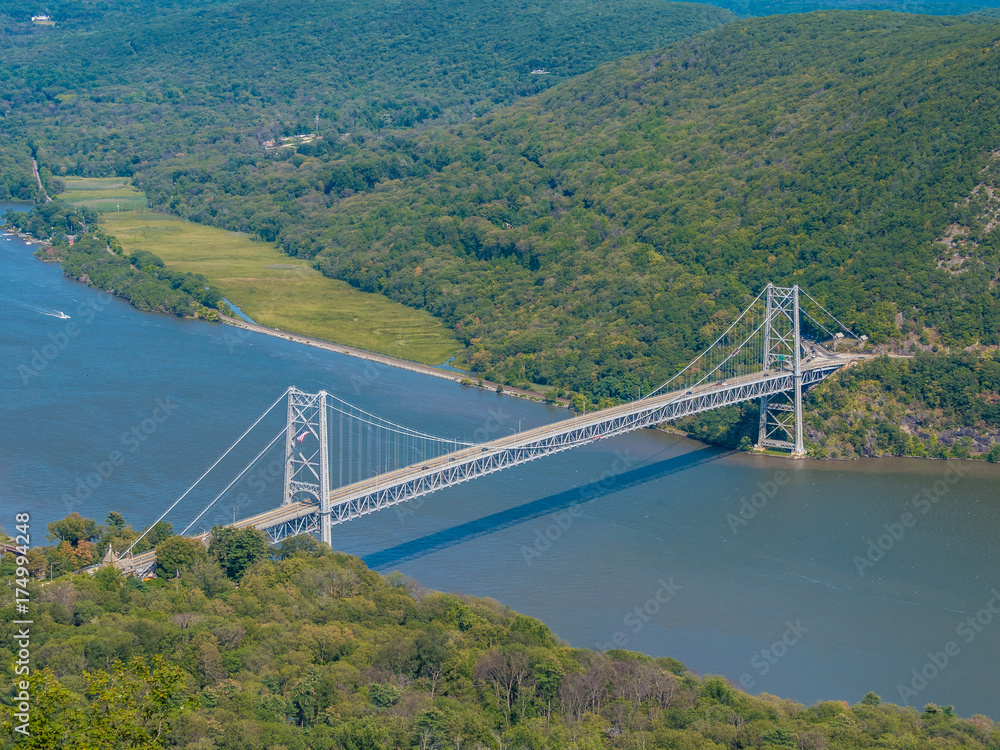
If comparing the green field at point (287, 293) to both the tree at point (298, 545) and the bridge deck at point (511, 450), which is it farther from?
the tree at point (298, 545)

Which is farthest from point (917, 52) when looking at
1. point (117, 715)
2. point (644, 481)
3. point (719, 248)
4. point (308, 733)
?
point (117, 715)

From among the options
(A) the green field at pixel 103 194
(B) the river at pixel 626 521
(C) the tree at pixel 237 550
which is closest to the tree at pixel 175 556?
(C) the tree at pixel 237 550

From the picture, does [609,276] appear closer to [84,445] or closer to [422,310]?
[422,310]

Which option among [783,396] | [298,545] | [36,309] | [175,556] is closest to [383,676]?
[298,545]

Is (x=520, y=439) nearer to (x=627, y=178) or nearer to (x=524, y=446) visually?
(x=524, y=446)

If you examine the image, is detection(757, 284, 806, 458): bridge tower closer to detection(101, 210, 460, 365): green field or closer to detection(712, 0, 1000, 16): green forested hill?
detection(101, 210, 460, 365): green field

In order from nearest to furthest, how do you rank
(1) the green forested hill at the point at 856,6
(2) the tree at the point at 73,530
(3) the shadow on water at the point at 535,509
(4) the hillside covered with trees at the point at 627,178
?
(2) the tree at the point at 73,530, (3) the shadow on water at the point at 535,509, (4) the hillside covered with trees at the point at 627,178, (1) the green forested hill at the point at 856,6
